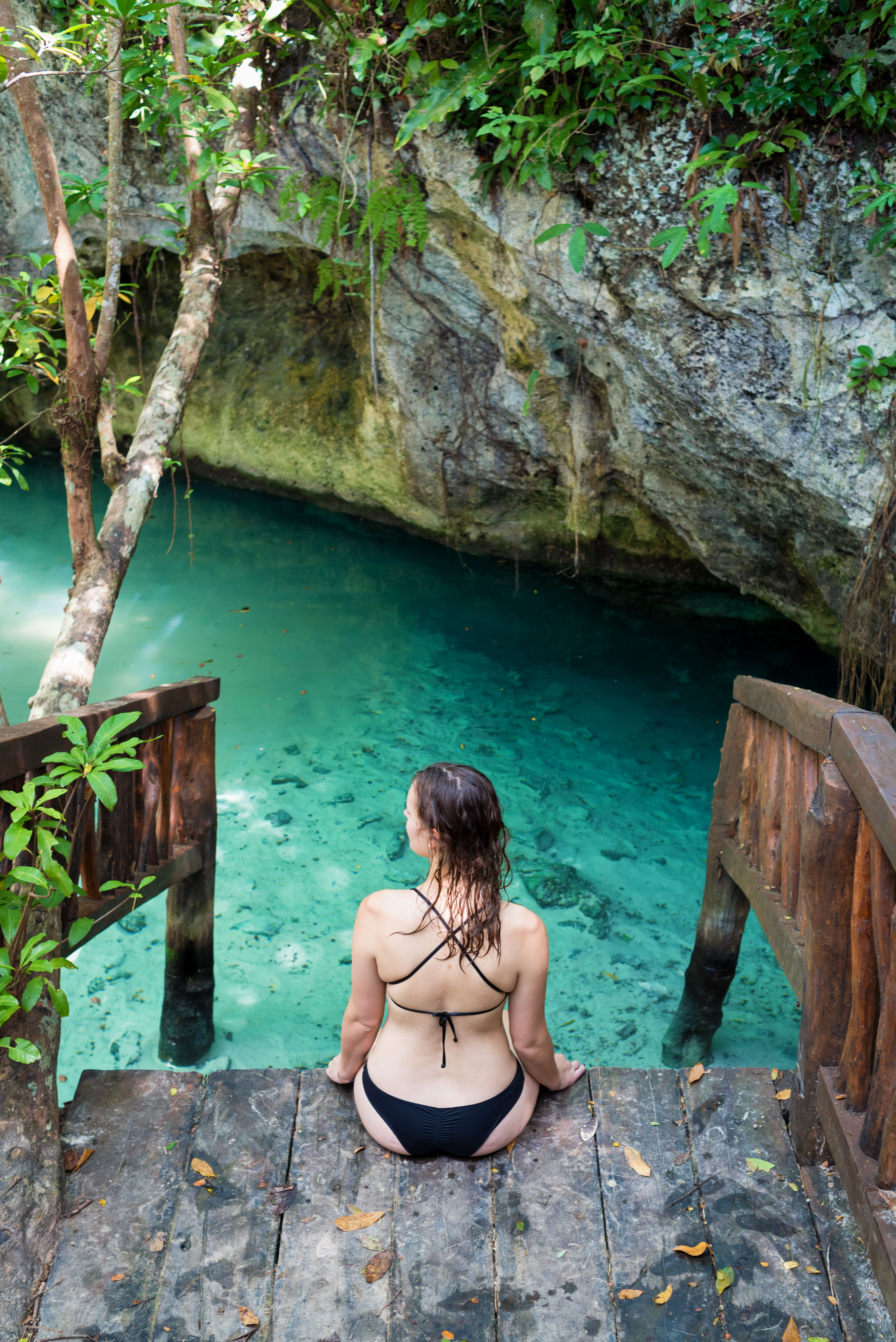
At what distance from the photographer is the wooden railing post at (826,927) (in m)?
2.11

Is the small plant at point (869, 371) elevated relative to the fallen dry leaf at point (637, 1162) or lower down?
elevated

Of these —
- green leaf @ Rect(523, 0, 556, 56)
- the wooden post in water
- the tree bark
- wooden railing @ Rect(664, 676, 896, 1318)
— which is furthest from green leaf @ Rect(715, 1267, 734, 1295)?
green leaf @ Rect(523, 0, 556, 56)

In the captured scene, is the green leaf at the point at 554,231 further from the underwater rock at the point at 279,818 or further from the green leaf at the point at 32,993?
the green leaf at the point at 32,993

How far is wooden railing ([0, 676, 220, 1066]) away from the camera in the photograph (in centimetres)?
256

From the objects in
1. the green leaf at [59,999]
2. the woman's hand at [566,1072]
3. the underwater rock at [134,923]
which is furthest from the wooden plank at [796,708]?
the underwater rock at [134,923]

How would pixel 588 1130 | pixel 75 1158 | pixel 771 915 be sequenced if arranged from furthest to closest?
pixel 771 915 < pixel 588 1130 < pixel 75 1158

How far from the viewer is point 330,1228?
2217 millimetres

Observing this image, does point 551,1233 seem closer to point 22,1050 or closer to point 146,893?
point 22,1050

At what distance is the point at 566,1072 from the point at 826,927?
888 millimetres

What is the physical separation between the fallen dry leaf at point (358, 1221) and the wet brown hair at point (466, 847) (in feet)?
2.12

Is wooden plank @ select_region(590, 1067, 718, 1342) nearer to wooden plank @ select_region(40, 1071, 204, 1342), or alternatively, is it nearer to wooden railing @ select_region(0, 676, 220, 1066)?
wooden plank @ select_region(40, 1071, 204, 1342)

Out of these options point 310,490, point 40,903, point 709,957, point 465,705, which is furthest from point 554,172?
point 310,490

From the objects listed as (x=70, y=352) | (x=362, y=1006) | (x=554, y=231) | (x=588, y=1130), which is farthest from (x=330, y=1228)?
(x=554, y=231)

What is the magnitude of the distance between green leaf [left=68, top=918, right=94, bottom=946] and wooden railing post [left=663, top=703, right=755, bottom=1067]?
2.22 meters
